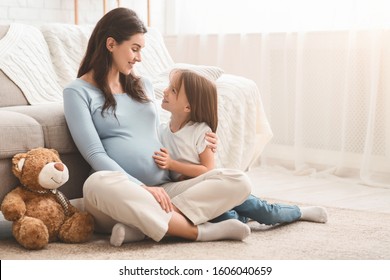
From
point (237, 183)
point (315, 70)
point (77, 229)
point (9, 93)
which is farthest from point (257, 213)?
point (315, 70)

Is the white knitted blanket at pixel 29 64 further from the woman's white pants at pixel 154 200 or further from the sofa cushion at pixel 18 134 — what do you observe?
the woman's white pants at pixel 154 200

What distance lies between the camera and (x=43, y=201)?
203 cm

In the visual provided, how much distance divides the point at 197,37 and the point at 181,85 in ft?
6.25

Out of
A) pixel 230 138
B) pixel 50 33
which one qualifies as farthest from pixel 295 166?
pixel 50 33

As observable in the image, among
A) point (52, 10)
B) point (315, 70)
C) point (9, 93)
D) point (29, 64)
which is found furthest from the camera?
point (52, 10)

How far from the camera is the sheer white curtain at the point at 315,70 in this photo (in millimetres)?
3248

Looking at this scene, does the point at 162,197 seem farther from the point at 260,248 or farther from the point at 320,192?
the point at 320,192

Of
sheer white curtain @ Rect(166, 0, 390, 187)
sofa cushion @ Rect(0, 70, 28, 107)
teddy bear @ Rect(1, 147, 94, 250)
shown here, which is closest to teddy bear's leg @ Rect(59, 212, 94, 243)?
teddy bear @ Rect(1, 147, 94, 250)

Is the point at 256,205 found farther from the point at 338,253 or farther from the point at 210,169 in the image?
the point at 338,253

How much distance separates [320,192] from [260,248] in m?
1.11

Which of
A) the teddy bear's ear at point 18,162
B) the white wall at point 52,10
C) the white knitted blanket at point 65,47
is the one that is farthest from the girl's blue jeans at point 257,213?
the white wall at point 52,10

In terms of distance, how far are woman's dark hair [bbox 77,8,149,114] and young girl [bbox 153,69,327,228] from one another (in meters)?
0.13

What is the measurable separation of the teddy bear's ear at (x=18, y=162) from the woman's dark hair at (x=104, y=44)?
11.1 inches

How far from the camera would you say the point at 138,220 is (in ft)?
6.30
